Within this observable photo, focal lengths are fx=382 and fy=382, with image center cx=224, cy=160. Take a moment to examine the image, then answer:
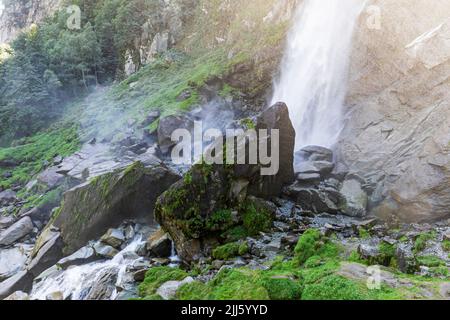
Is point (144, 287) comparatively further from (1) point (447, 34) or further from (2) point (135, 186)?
(1) point (447, 34)

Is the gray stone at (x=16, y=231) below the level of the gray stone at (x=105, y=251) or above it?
below

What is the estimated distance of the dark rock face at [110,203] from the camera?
17.4 meters

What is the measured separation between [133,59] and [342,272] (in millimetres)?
48452

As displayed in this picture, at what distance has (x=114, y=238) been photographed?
16.4m

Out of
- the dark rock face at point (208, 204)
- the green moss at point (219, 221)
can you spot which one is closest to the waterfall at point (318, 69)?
the dark rock face at point (208, 204)

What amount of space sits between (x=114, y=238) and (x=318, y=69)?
1803 centimetres

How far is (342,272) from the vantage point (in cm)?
985

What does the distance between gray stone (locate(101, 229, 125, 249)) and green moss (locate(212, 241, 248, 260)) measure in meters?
4.95

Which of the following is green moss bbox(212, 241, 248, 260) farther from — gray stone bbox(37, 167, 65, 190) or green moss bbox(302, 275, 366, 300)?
gray stone bbox(37, 167, 65, 190)

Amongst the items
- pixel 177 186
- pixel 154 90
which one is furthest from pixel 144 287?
pixel 154 90

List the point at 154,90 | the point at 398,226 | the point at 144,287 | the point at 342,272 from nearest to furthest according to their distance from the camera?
1. the point at 342,272
2. the point at 144,287
3. the point at 398,226
4. the point at 154,90

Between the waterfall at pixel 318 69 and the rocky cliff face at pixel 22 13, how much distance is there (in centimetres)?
6348

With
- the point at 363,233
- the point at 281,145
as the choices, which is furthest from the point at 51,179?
the point at 363,233
